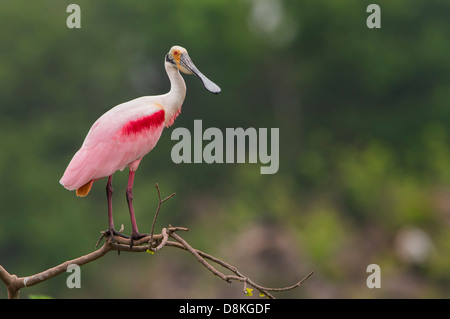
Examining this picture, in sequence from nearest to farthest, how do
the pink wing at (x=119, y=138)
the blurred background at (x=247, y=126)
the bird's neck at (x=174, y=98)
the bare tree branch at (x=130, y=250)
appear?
the bare tree branch at (x=130, y=250) → the pink wing at (x=119, y=138) → the bird's neck at (x=174, y=98) → the blurred background at (x=247, y=126)

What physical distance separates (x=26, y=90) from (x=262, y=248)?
17257 mm

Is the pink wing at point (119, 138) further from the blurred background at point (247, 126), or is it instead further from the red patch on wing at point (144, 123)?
the blurred background at point (247, 126)

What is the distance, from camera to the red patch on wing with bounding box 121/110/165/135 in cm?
613

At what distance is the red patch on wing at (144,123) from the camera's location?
6.13 meters

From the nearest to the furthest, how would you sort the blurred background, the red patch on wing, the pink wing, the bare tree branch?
the bare tree branch
the pink wing
the red patch on wing
the blurred background

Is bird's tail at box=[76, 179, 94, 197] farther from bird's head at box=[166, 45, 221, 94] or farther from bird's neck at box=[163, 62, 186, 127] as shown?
bird's head at box=[166, 45, 221, 94]

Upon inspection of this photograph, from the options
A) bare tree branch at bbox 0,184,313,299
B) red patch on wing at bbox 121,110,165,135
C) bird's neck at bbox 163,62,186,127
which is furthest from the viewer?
bird's neck at bbox 163,62,186,127

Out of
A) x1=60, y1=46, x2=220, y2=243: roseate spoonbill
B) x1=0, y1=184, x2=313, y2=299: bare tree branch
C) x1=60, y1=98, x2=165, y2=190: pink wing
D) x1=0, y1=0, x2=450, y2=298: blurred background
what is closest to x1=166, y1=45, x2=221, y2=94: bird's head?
x1=60, y1=46, x2=220, y2=243: roseate spoonbill

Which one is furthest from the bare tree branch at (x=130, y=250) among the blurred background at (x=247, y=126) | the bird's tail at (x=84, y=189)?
the blurred background at (x=247, y=126)

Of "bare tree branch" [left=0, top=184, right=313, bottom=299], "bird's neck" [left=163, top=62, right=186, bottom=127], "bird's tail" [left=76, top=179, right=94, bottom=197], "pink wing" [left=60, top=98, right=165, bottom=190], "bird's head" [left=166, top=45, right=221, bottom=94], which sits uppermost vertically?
"bird's head" [left=166, top=45, right=221, bottom=94]

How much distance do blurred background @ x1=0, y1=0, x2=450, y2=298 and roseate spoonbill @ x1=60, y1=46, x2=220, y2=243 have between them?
55.3 ft

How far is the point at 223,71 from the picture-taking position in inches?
1367

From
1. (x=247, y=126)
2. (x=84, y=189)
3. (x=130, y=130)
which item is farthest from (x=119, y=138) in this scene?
(x=247, y=126)

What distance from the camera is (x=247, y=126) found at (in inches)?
1396
